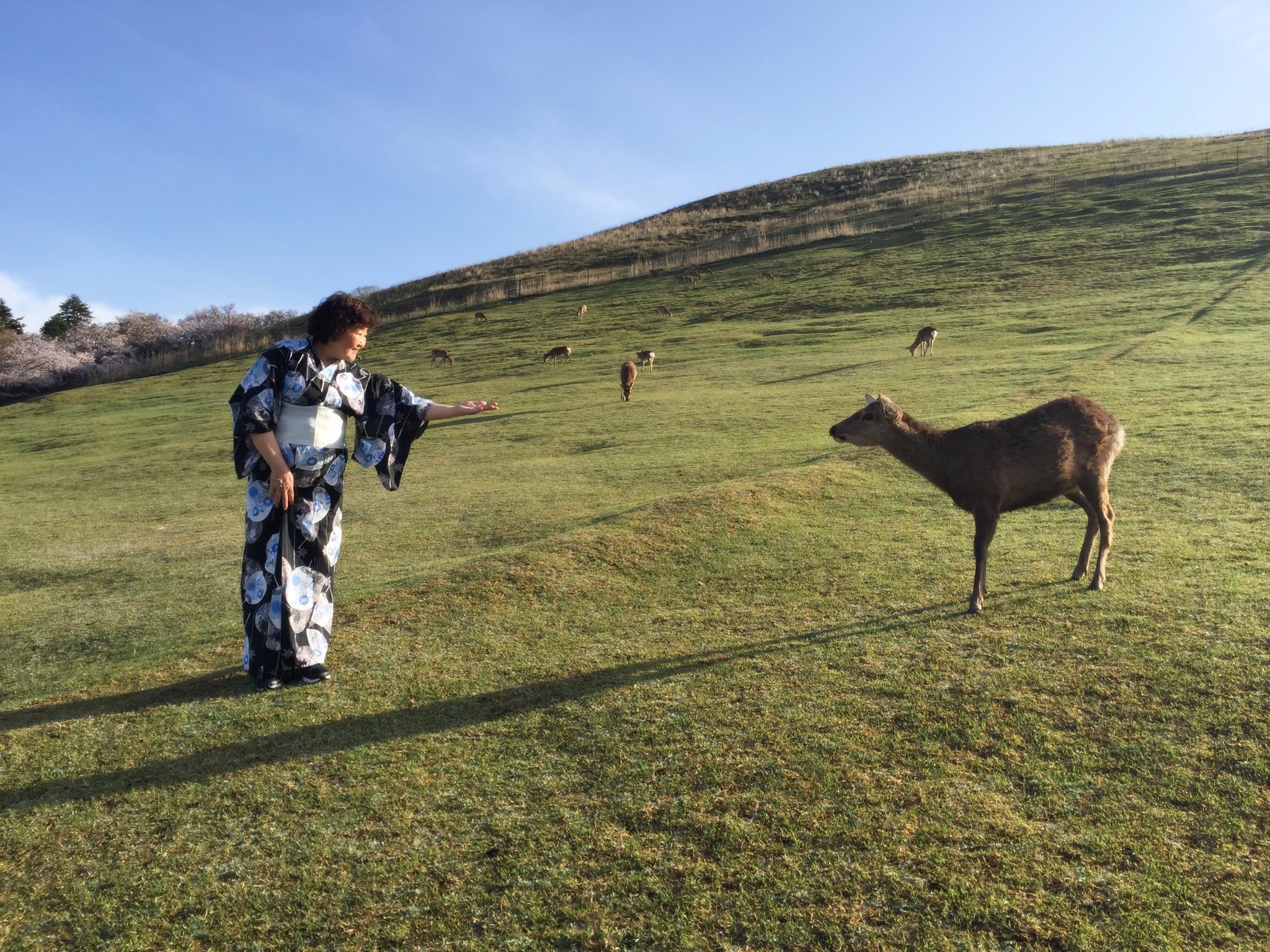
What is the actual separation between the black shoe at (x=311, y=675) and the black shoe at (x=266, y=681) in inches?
6.0

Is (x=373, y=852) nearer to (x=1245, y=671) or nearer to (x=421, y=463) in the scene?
(x=1245, y=671)

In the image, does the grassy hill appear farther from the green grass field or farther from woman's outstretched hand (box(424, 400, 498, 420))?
woman's outstretched hand (box(424, 400, 498, 420))

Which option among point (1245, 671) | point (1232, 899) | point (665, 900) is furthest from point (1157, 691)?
point (665, 900)

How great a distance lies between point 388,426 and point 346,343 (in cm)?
A: 89

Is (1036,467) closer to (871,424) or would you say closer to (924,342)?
(871,424)

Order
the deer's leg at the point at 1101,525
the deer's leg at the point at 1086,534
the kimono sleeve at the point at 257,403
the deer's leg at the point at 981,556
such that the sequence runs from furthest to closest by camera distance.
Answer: the deer's leg at the point at 1086,534, the deer's leg at the point at 1101,525, the deer's leg at the point at 981,556, the kimono sleeve at the point at 257,403

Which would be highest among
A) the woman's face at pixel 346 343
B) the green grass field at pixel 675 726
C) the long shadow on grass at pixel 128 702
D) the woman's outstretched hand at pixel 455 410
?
the woman's face at pixel 346 343

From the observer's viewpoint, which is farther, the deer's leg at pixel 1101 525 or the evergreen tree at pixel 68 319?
the evergreen tree at pixel 68 319

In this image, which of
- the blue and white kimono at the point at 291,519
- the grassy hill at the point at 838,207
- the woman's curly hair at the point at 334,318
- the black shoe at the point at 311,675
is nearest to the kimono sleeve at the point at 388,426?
the blue and white kimono at the point at 291,519

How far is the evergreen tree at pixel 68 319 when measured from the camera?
63125mm

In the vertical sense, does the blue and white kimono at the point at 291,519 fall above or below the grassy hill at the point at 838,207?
below

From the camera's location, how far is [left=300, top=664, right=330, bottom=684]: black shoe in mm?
5457

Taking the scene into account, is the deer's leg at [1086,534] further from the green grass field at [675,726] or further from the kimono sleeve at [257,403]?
the kimono sleeve at [257,403]

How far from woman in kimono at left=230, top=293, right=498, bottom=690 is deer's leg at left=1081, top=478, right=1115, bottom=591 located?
564 cm
